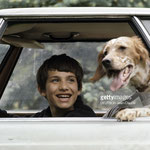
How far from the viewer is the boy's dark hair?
4.18m

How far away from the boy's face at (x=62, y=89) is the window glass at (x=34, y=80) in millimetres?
155

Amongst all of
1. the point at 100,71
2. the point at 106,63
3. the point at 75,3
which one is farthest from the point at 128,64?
the point at 75,3

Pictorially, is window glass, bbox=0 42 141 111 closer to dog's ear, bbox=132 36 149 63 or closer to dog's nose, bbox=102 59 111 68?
dog's nose, bbox=102 59 111 68

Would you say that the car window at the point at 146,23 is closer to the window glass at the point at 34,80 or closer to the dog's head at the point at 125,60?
the dog's head at the point at 125,60

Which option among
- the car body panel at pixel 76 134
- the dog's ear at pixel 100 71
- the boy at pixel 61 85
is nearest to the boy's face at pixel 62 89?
the boy at pixel 61 85

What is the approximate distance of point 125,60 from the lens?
358 cm

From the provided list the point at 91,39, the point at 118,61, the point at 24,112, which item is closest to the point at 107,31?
the point at 91,39

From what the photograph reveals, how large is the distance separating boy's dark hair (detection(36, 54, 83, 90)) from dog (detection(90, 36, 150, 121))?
22.1 inches

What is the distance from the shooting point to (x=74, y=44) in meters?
4.52

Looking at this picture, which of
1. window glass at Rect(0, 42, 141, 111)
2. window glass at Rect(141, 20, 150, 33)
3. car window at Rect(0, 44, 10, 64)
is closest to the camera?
window glass at Rect(141, 20, 150, 33)

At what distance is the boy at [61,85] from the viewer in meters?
4.11

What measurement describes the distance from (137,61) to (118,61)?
0.11 m

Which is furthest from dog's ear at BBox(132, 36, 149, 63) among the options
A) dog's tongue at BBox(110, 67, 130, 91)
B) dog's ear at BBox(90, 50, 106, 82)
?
dog's ear at BBox(90, 50, 106, 82)

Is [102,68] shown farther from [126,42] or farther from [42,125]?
[42,125]
